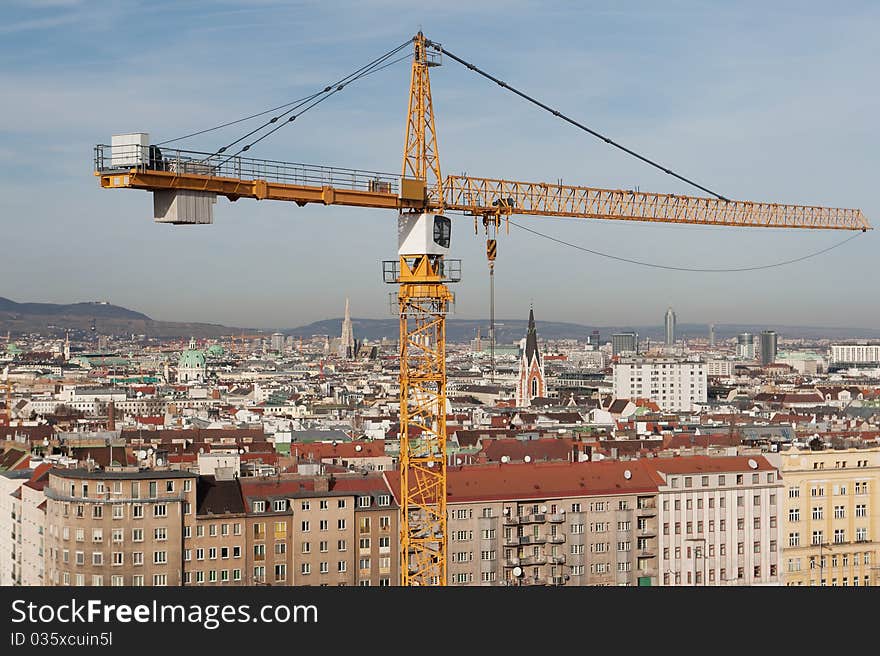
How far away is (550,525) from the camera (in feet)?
153

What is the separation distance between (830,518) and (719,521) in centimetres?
385

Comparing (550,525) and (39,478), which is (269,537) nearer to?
(39,478)

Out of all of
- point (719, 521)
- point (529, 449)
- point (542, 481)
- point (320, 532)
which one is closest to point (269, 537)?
point (320, 532)

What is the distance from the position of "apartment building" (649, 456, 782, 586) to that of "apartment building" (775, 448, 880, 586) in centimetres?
46

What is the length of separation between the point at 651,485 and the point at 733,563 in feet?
12.4

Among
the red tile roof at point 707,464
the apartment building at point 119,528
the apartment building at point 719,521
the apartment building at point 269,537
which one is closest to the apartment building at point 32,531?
the apartment building at point 119,528

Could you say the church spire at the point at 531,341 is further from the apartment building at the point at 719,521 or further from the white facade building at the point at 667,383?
the apartment building at the point at 719,521

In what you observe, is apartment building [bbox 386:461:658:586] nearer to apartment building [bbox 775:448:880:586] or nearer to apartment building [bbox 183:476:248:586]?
apartment building [bbox 775:448:880:586]

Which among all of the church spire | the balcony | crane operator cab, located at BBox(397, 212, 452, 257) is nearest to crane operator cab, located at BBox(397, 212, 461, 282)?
crane operator cab, located at BBox(397, 212, 452, 257)

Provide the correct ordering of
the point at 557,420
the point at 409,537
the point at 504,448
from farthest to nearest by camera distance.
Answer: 1. the point at 557,420
2. the point at 504,448
3. the point at 409,537
